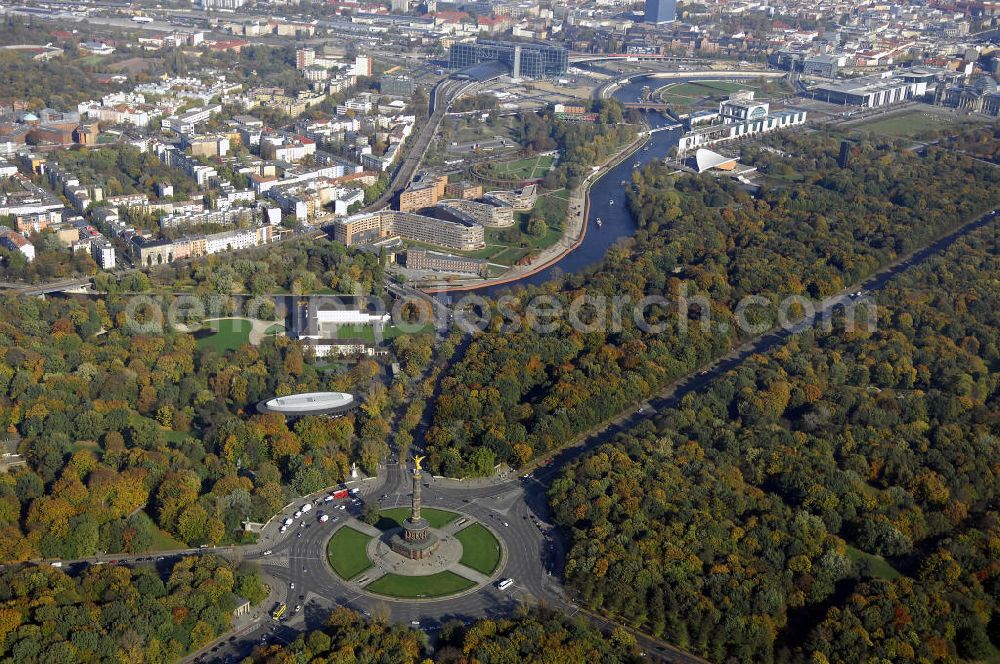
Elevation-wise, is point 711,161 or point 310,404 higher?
point 711,161

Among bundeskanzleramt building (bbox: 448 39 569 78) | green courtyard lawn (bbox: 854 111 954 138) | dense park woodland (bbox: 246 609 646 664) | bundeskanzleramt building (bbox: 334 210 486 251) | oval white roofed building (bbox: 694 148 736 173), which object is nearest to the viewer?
dense park woodland (bbox: 246 609 646 664)

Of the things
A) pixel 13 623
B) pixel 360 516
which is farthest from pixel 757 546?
pixel 13 623

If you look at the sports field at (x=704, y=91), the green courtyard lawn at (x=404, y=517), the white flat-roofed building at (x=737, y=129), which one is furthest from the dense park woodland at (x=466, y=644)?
the sports field at (x=704, y=91)

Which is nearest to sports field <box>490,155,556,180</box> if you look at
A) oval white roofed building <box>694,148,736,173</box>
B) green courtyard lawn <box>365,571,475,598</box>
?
oval white roofed building <box>694,148,736,173</box>

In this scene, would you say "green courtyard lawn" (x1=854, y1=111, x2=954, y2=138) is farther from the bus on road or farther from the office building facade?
the bus on road

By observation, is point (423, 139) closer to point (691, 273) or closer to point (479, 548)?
point (691, 273)

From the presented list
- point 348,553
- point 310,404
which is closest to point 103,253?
point 310,404

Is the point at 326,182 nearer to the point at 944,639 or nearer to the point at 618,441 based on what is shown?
the point at 618,441
